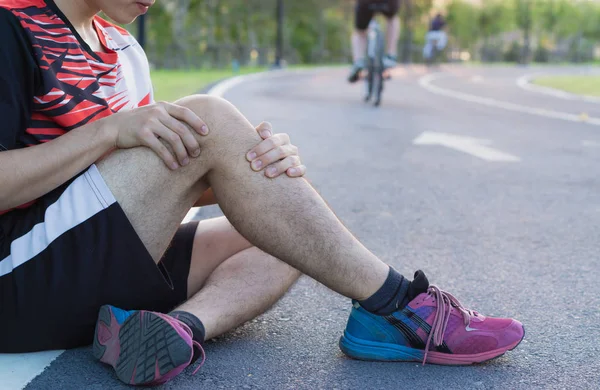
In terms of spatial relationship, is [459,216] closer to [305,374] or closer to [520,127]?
[305,374]

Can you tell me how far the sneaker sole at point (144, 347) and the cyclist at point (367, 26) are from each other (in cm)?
1095

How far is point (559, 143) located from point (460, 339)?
273 inches

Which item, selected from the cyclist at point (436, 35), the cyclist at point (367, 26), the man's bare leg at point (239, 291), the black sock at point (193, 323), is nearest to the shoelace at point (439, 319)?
the man's bare leg at point (239, 291)

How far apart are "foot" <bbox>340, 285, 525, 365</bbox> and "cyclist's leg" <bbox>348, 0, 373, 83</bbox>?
10.8 metres

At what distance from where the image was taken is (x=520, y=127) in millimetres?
10773

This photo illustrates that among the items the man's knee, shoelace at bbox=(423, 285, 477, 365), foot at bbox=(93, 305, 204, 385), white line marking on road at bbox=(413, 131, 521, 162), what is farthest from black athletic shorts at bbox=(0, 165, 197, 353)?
white line marking on road at bbox=(413, 131, 521, 162)

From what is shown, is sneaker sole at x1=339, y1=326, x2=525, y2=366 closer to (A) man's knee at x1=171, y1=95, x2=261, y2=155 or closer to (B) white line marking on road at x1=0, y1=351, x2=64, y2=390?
(A) man's knee at x1=171, y1=95, x2=261, y2=155

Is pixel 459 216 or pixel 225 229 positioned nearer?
pixel 225 229

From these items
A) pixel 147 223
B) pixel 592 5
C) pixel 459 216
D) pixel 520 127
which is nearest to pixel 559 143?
pixel 520 127

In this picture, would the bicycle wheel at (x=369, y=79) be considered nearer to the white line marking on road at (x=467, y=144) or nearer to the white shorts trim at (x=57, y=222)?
the white line marking on road at (x=467, y=144)

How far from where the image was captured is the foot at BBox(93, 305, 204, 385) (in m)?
2.30

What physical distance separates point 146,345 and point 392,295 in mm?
732

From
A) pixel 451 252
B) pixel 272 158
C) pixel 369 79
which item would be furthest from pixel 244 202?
pixel 369 79

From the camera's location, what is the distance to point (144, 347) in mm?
2334
